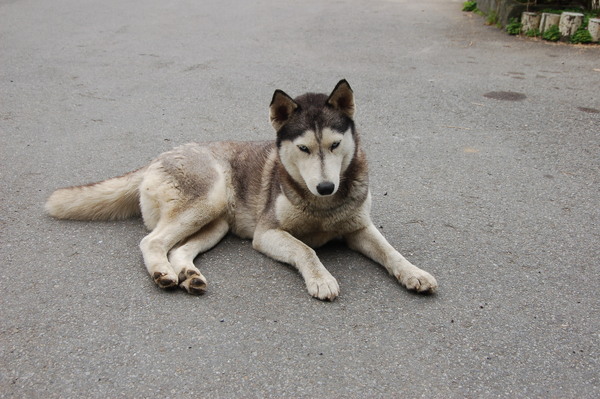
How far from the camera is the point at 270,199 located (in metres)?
4.37

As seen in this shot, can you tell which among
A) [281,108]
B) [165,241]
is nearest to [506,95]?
[281,108]

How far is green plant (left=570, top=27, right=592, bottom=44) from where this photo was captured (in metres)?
9.80

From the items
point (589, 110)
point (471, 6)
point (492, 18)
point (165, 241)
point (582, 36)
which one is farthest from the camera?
point (471, 6)

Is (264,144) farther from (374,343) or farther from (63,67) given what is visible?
(63,67)

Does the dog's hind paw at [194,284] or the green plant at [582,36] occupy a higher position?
the green plant at [582,36]

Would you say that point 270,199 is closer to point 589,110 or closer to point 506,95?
point 506,95

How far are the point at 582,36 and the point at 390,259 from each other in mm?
8013

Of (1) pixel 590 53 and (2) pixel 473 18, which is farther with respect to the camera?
(2) pixel 473 18

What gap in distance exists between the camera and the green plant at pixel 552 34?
33.2 ft

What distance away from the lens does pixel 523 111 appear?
7.13 meters

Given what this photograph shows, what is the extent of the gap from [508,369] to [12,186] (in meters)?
4.44

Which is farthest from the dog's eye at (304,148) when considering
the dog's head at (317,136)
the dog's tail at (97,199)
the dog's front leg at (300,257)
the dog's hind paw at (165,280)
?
the dog's tail at (97,199)

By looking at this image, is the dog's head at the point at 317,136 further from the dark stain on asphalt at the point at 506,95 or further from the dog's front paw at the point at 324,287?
the dark stain on asphalt at the point at 506,95

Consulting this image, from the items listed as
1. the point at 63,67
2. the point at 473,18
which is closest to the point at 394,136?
the point at 63,67
